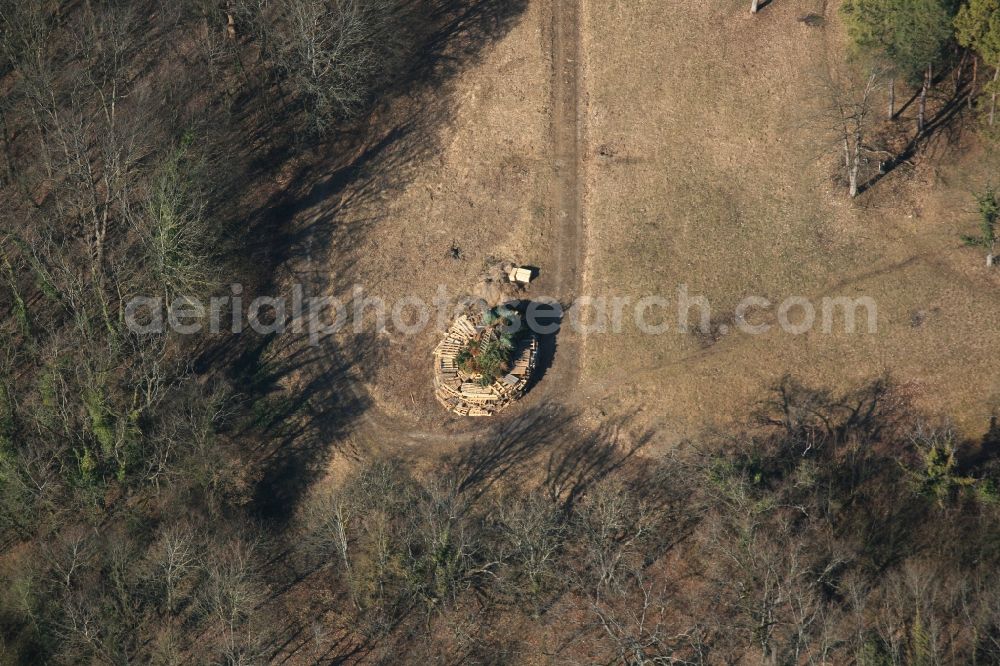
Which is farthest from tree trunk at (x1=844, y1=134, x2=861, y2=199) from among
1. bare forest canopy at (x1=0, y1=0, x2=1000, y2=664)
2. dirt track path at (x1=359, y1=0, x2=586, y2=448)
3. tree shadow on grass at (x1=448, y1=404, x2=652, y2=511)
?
tree shadow on grass at (x1=448, y1=404, x2=652, y2=511)

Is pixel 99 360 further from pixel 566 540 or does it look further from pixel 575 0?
pixel 575 0

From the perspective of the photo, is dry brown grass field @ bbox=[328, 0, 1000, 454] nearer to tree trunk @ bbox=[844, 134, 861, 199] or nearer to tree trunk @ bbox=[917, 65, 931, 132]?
tree trunk @ bbox=[844, 134, 861, 199]

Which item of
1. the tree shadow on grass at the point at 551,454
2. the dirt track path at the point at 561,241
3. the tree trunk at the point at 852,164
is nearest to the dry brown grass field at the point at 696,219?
the dirt track path at the point at 561,241

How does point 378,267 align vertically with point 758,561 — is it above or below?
above

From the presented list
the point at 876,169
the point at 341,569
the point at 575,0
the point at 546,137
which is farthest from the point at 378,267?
the point at 876,169

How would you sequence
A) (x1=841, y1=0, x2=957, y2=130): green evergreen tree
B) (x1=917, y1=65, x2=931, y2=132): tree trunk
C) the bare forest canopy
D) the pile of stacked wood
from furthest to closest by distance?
(x1=917, y1=65, x2=931, y2=132): tree trunk → (x1=841, y1=0, x2=957, y2=130): green evergreen tree → the pile of stacked wood → the bare forest canopy
